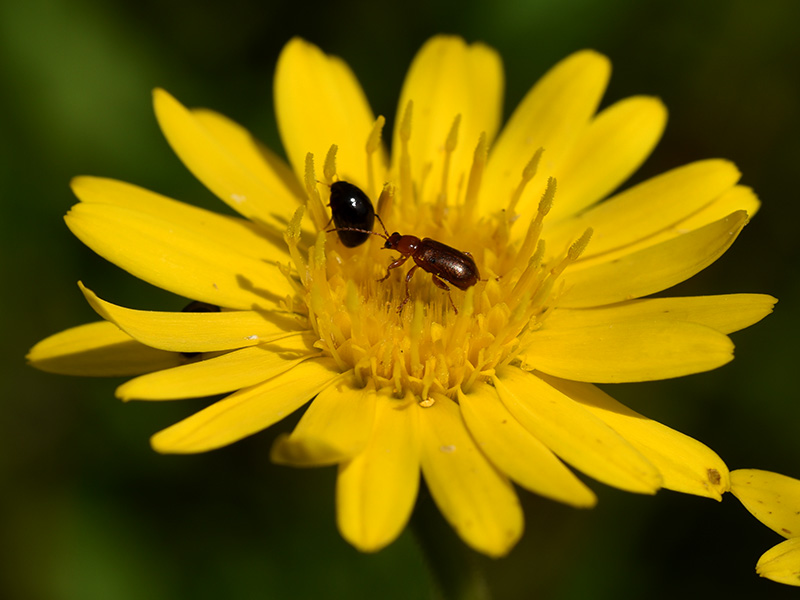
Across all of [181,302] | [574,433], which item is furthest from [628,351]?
[181,302]

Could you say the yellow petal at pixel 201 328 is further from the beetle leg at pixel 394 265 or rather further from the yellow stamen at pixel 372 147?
the yellow stamen at pixel 372 147

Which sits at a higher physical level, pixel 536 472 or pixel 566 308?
pixel 566 308

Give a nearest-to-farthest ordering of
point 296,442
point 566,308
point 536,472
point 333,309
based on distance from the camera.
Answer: point 296,442 → point 536,472 → point 333,309 → point 566,308

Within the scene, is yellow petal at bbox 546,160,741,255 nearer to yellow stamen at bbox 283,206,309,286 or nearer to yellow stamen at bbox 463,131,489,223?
yellow stamen at bbox 463,131,489,223

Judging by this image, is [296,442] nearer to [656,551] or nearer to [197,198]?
[656,551]

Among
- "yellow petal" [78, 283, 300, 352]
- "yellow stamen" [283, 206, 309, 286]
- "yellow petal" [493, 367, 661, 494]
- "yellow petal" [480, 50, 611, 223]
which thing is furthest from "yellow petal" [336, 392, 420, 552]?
"yellow petal" [480, 50, 611, 223]

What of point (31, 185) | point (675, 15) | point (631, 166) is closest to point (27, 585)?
point (31, 185)

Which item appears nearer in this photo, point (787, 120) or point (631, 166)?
point (631, 166)

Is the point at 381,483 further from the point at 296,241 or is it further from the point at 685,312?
the point at 685,312
